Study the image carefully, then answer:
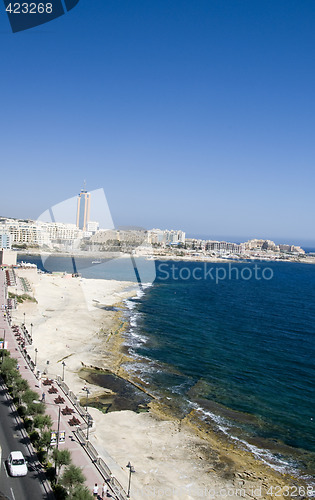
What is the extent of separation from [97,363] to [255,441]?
12335 mm

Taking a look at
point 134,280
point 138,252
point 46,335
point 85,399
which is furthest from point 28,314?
point 138,252

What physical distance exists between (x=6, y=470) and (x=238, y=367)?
2005 centimetres

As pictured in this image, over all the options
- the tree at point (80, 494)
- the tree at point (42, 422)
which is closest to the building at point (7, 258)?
the tree at point (42, 422)

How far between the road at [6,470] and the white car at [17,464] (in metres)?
0.15

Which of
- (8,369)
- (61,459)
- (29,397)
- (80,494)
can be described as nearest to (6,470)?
(61,459)

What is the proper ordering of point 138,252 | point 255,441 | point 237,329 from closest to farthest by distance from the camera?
1. point 255,441
2. point 237,329
3. point 138,252

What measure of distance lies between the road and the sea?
8929 millimetres

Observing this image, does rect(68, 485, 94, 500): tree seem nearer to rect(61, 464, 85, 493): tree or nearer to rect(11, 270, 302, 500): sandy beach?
rect(61, 464, 85, 493): tree

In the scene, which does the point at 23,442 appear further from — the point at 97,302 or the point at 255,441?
the point at 97,302

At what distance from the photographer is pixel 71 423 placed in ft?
53.5

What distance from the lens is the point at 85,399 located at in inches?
821

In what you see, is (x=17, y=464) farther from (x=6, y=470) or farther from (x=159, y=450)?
(x=159, y=450)

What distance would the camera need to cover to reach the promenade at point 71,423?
13.0m

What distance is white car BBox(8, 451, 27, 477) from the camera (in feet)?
39.6
